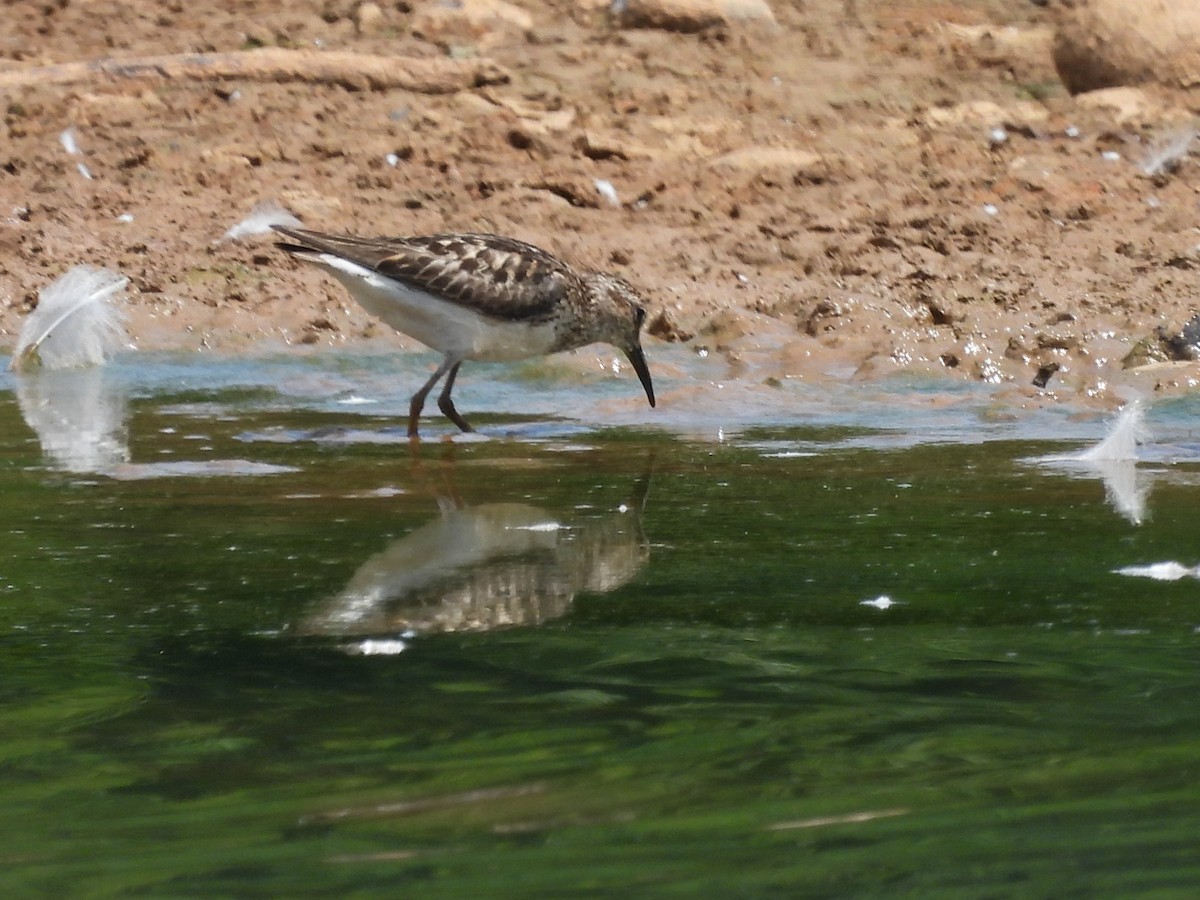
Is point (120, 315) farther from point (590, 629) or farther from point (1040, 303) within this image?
point (590, 629)

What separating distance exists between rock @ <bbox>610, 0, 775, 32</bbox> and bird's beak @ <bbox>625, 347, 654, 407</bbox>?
17.0 ft

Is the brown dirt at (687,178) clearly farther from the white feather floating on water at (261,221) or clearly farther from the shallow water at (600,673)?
the shallow water at (600,673)

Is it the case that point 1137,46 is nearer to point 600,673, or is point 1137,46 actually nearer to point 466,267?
point 466,267

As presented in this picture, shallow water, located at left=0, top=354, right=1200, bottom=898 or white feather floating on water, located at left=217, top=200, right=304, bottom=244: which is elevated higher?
white feather floating on water, located at left=217, top=200, right=304, bottom=244

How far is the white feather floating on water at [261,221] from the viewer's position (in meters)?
11.3

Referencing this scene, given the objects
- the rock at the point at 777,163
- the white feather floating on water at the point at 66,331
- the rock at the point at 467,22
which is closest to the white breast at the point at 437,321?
the white feather floating on water at the point at 66,331

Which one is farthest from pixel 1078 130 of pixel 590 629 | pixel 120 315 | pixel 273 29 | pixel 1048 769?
pixel 1048 769

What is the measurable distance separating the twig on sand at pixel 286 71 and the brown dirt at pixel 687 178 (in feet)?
0.30

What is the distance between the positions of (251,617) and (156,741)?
1.01 m

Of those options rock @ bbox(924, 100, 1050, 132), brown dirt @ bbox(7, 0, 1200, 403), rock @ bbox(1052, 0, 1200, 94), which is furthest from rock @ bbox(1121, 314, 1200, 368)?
rock @ bbox(1052, 0, 1200, 94)

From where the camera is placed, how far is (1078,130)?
12914 millimetres

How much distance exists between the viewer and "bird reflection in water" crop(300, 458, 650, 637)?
14.0 ft

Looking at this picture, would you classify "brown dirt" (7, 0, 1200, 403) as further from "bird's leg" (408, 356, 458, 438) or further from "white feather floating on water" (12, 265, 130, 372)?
"bird's leg" (408, 356, 458, 438)

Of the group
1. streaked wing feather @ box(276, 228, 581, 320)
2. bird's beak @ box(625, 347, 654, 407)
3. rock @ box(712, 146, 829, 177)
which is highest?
rock @ box(712, 146, 829, 177)
